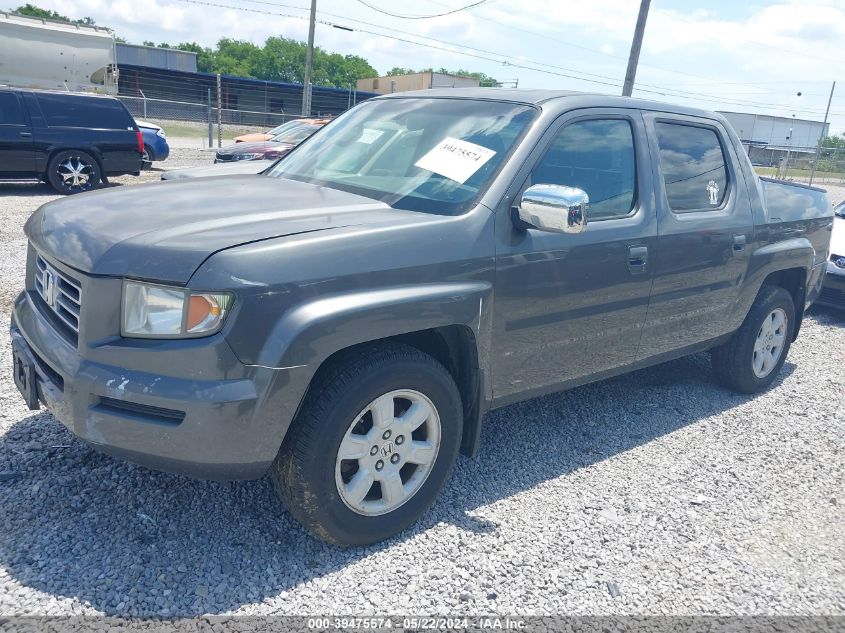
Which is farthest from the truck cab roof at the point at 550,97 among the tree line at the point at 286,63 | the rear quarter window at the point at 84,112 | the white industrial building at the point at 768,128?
the tree line at the point at 286,63

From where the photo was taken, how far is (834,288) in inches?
305

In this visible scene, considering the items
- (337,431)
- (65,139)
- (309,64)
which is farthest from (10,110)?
(309,64)

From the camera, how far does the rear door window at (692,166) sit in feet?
13.4

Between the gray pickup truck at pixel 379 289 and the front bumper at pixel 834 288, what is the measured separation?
13.1 ft

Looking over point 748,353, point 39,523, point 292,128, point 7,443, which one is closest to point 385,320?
point 39,523

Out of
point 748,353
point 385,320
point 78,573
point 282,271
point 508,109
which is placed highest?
point 508,109

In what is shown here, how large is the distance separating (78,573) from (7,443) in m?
1.20

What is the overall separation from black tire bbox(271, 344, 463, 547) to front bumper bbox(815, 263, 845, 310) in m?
6.45

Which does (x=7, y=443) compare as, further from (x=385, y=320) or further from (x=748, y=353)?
(x=748, y=353)

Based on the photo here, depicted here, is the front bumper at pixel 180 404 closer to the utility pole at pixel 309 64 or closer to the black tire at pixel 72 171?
the black tire at pixel 72 171

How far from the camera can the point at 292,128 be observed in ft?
51.7

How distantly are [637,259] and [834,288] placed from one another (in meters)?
5.23

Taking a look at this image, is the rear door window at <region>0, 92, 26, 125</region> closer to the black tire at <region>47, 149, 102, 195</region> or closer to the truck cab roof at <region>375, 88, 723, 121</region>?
the black tire at <region>47, 149, 102, 195</region>

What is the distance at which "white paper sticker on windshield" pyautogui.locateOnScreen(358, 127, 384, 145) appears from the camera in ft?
12.7
